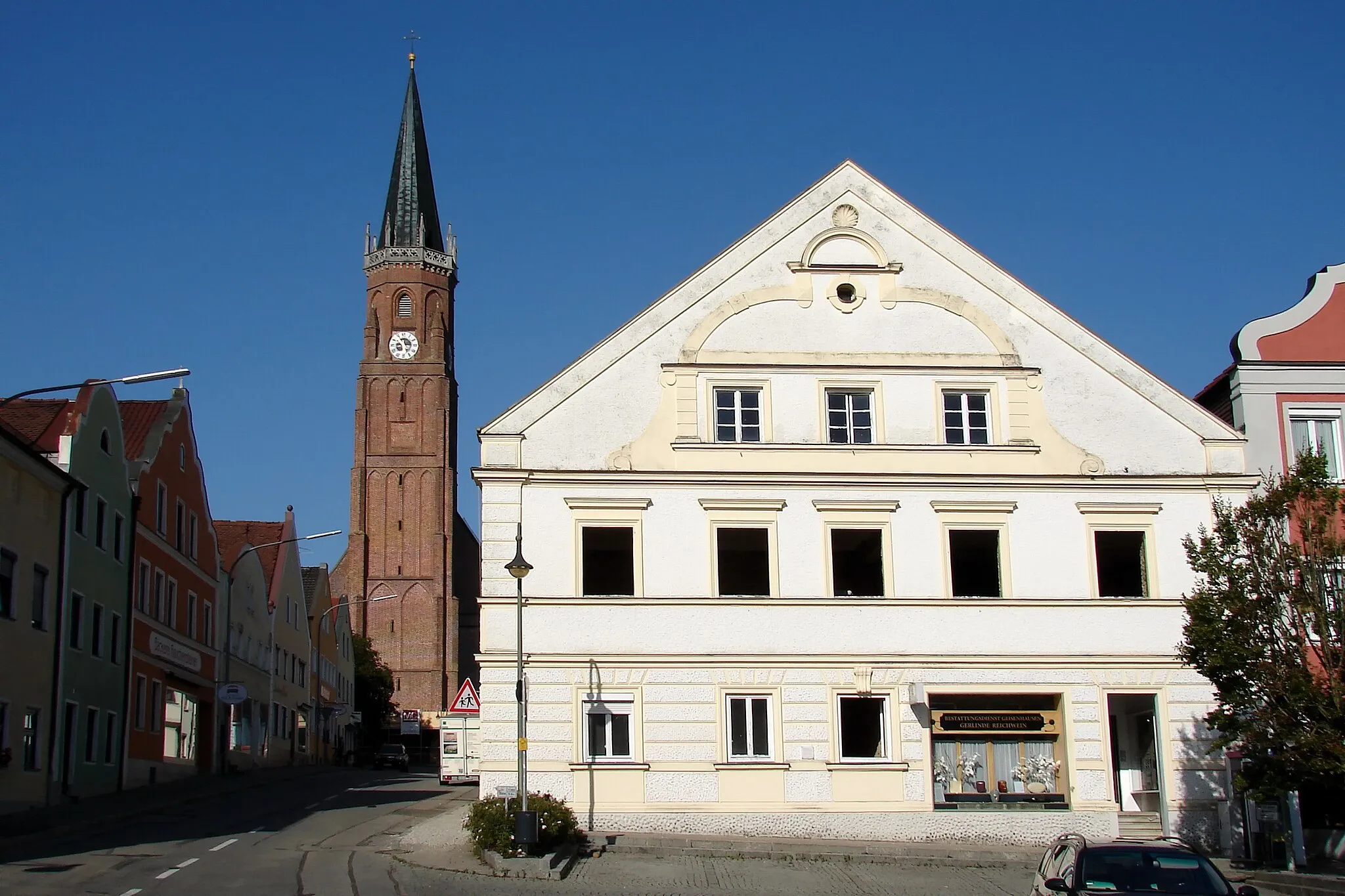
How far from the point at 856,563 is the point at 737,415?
3.44 m

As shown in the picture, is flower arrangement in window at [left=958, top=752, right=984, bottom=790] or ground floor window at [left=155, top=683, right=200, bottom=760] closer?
flower arrangement in window at [left=958, top=752, right=984, bottom=790]

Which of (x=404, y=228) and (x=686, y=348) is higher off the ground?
(x=404, y=228)

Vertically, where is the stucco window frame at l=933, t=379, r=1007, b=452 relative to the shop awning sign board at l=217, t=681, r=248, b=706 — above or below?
above

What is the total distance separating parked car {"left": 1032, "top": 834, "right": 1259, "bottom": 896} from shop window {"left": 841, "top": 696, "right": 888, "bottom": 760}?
10121 mm

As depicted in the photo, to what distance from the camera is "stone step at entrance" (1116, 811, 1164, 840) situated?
84.5ft

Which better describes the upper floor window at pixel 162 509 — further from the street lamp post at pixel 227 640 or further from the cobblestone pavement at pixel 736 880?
the cobblestone pavement at pixel 736 880

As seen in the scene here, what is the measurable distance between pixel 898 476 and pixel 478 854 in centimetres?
988

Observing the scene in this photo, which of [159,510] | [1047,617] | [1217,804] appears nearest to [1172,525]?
[1047,617]

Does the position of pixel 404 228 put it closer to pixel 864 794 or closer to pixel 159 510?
pixel 159 510

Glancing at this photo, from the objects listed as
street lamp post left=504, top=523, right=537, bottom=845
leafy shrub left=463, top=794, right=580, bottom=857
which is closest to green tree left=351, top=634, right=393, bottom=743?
street lamp post left=504, top=523, right=537, bottom=845

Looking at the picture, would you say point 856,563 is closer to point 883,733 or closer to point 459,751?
point 883,733

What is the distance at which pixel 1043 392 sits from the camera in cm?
2738

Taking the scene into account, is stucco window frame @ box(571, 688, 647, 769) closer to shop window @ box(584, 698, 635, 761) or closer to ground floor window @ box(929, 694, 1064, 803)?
shop window @ box(584, 698, 635, 761)

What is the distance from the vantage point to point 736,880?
21.1m
